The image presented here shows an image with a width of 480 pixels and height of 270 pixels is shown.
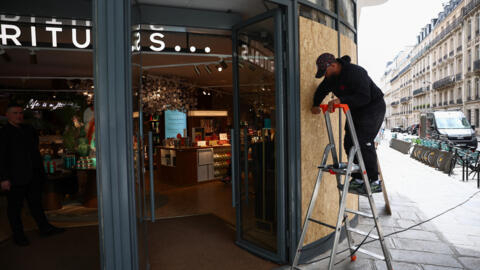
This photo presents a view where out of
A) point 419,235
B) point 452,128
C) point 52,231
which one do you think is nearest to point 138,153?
point 52,231

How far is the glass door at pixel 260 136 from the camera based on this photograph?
10.7 feet

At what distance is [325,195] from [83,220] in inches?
153

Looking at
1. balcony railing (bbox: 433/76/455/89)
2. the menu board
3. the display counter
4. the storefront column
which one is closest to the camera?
the storefront column

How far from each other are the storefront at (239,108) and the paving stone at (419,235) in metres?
0.79

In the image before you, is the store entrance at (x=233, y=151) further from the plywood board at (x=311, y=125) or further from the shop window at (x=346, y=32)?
the shop window at (x=346, y=32)

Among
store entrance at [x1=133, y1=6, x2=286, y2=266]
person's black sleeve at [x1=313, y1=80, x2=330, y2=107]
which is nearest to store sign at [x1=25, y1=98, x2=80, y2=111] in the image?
store entrance at [x1=133, y1=6, x2=286, y2=266]

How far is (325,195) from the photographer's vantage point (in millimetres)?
3686

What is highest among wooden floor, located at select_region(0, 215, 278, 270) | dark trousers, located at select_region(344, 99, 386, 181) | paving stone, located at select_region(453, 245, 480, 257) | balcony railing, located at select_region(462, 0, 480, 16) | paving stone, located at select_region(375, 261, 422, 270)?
balcony railing, located at select_region(462, 0, 480, 16)

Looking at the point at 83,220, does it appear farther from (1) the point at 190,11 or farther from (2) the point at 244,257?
(1) the point at 190,11

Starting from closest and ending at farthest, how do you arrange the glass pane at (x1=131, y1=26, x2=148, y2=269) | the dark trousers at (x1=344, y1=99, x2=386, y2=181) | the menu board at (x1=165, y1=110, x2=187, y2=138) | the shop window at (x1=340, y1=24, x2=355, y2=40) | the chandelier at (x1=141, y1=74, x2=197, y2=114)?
the glass pane at (x1=131, y1=26, x2=148, y2=269), the dark trousers at (x1=344, y1=99, x2=386, y2=181), the shop window at (x1=340, y1=24, x2=355, y2=40), the chandelier at (x1=141, y1=74, x2=197, y2=114), the menu board at (x1=165, y1=110, x2=187, y2=138)

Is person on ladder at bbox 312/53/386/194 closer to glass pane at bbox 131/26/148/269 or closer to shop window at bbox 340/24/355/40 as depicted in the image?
shop window at bbox 340/24/355/40

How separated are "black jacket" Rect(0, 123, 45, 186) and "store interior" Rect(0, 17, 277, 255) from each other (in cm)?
121

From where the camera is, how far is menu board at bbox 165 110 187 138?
39.7 feet

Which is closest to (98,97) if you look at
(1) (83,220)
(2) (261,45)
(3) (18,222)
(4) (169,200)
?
(2) (261,45)
